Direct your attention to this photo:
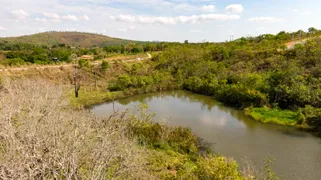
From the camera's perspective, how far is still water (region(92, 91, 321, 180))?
13141 mm

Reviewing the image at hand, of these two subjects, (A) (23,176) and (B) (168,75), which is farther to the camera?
(B) (168,75)

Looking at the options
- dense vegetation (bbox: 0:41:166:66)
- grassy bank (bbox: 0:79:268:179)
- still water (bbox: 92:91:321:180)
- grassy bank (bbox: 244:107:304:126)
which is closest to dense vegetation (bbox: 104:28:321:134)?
grassy bank (bbox: 244:107:304:126)

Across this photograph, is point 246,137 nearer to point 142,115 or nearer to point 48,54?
point 142,115

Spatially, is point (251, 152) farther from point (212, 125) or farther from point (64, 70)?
point (64, 70)

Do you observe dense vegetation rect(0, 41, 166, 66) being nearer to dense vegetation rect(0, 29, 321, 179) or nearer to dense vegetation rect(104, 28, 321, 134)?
dense vegetation rect(0, 29, 321, 179)

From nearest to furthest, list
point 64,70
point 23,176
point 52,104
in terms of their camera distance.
→ 1. point 23,176
2. point 52,104
3. point 64,70

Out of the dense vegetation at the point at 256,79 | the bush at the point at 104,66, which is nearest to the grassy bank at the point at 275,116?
the dense vegetation at the point at 256,79

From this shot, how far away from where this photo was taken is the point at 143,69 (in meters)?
39.6

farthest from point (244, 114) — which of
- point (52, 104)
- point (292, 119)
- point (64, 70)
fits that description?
point (64, 70)

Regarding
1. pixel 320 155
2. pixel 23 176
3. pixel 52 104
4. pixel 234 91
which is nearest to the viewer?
pixel 23 176

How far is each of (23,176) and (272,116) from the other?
2011cm

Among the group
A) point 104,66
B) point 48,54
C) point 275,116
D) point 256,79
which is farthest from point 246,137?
point 48,54

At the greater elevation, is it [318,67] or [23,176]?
[318,67]

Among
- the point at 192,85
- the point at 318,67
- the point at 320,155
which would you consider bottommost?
the point at 320,155
